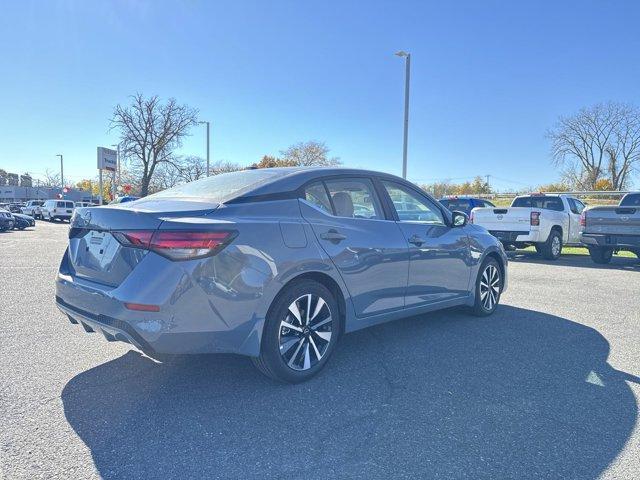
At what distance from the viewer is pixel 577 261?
12266mm

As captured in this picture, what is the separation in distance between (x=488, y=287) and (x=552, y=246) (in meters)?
7.67

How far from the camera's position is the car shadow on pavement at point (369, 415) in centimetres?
253

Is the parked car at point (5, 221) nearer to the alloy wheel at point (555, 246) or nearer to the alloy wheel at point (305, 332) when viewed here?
the alloy wheel at point (555, 246)

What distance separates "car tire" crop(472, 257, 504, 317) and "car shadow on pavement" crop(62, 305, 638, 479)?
1.05 metres

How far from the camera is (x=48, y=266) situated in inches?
390

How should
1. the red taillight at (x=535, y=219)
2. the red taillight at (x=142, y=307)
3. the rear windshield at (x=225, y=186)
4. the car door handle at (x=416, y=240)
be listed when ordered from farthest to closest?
1. the red taillight at (x=535, y=219)
2. the car door handle at (x=416, y=240)
3. the rear windshield at (x=225, y=186)
4. the red taillight at (x=142, y=307)

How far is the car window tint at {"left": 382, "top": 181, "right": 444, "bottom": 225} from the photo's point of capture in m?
4.47

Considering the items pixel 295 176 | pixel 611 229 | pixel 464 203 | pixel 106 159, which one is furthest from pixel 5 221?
pixel 611 229

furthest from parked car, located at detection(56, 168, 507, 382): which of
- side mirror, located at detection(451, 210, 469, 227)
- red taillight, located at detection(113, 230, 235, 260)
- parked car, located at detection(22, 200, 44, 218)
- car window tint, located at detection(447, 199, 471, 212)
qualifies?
parked car, located at detection(22, 200, 44, 218)

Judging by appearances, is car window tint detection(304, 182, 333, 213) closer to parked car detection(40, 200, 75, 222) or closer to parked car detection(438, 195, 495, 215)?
parked car detection(438, 195, 495, 215)

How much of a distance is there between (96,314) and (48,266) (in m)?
7.96

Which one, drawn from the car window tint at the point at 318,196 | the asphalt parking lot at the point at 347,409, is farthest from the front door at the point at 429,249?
the car window tint at the point at 318,196

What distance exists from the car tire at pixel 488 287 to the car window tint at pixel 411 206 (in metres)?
1.05

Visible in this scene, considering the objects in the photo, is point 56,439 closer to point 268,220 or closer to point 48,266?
point 268,220
